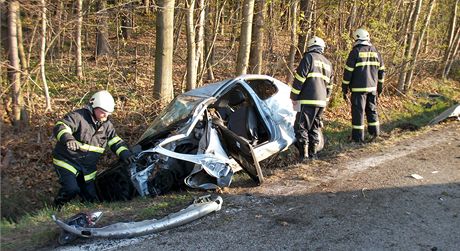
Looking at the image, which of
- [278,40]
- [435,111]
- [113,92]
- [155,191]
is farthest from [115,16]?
[435,111]

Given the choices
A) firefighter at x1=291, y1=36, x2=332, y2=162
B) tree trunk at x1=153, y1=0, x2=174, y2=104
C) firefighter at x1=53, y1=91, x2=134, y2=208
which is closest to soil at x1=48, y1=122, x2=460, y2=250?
firefighter at x1=291, y1=36, x2=332, y2=162

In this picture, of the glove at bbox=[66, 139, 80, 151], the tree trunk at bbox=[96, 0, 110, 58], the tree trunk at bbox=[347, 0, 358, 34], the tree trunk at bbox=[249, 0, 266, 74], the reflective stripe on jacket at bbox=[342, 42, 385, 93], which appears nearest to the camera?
the glove at bbox=[66, 139, 80, 151]

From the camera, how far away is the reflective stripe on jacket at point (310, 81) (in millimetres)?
7039

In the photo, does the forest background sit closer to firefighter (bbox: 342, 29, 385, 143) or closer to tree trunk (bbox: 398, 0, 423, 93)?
tree trunk (bbox: 398, 0, 423, 93)

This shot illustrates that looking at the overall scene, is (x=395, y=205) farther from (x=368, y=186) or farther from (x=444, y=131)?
(x=444, y=131)

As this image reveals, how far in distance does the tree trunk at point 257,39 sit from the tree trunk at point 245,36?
2.32ft

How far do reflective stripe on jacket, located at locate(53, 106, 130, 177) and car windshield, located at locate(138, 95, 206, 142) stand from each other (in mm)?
443

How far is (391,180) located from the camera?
234 inches

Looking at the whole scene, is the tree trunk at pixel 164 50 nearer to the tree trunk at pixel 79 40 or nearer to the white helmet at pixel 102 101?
the tree trunk at pixel 79 40

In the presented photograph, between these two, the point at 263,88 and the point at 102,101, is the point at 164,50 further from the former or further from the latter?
the point at 102,101

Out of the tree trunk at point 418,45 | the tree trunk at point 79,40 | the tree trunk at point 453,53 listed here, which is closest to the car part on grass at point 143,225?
the tree trunk at point 79,40

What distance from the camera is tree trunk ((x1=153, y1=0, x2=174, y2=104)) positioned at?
8.52 m

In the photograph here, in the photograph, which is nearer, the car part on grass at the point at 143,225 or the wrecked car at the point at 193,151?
the car part on grass at the point at 143,225

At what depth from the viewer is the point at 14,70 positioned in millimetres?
7859
